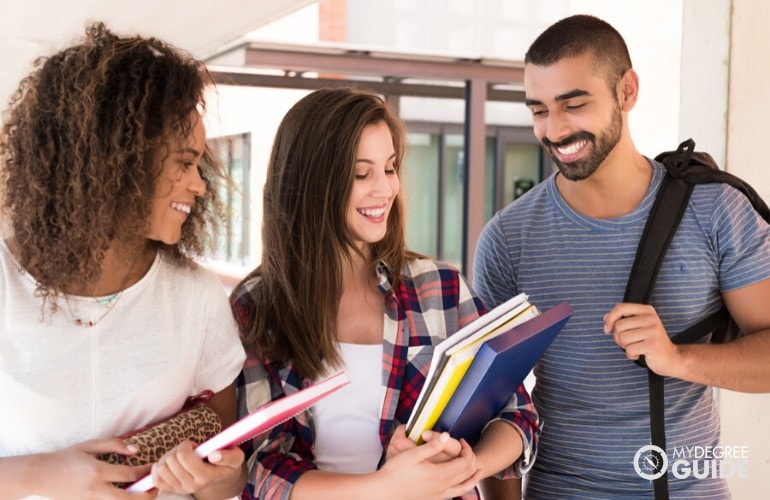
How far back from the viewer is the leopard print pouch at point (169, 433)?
4.74 feet

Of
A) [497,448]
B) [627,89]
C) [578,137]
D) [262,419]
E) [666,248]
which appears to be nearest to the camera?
[262,419]

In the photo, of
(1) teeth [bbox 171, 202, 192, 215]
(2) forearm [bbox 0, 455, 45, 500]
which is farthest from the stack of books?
(2) forearm [bbox 0, 455, 45, 500]

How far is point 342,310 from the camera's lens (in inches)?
76.5

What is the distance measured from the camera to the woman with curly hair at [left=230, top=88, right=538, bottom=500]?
1.77 m

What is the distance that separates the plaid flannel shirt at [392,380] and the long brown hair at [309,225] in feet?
0.15

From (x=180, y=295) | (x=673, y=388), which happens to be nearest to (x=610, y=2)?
(x=673, y=388)

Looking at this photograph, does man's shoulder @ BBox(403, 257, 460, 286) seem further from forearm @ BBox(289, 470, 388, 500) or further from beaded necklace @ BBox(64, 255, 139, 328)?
beaded necklace @ BBox(64, 255, 139, 328)

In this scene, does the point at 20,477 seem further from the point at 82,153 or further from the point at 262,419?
the point at 82,153

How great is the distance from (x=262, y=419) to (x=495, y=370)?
427mm

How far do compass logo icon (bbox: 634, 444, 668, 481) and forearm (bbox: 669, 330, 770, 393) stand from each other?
0.61ft

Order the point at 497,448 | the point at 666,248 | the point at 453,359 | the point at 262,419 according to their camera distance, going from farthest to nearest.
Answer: the point at 666,248, the point at 497,448, the point at 453,359, the point at 262,419

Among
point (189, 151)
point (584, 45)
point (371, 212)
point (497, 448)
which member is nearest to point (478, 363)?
point (497, 448)

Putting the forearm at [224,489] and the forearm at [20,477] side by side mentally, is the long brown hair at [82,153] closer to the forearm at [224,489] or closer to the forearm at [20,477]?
the forearm at [20,477]

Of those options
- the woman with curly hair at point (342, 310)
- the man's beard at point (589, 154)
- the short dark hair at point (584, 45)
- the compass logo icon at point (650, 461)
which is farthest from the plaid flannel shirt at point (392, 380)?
the short dark hair at point (584, 45)
